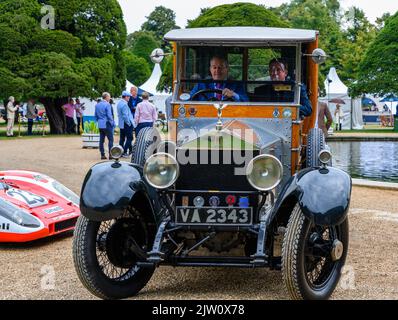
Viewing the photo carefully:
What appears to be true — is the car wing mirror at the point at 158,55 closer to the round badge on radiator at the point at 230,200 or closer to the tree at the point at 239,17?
the round badge on radiator at the point at 230,200

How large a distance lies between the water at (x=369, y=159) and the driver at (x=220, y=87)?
8063 millimetres

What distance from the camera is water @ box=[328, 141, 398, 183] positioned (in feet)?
51.7

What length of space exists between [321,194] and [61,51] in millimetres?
29250

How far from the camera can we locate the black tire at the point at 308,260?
207 inches

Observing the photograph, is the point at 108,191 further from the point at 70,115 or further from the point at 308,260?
the point at 70,115

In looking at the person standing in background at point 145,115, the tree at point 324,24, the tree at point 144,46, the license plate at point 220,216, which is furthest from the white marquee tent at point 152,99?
the tree at point 144,46

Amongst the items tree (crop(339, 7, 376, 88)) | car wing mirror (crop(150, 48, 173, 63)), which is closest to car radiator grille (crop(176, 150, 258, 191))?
car wing mirror (crop(150, 48, 173, 63))

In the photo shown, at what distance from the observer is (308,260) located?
555 cm

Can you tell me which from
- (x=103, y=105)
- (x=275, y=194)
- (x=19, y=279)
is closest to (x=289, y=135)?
(x=275, y=194)

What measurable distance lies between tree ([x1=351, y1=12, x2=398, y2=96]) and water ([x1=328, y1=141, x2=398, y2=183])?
377 inches
